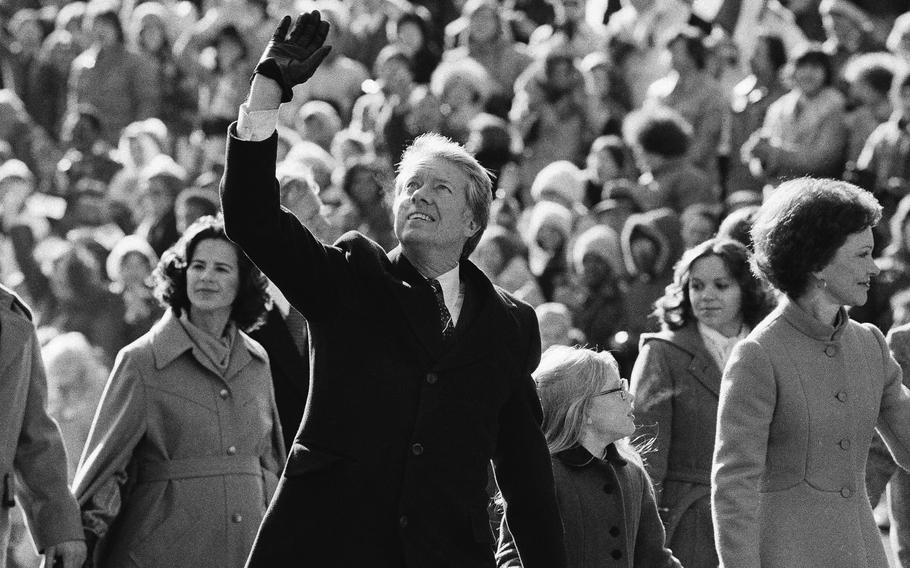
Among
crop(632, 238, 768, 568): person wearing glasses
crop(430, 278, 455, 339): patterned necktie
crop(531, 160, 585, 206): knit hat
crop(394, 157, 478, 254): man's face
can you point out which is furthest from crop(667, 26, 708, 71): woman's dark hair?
crop(430, 278, 455, 339): patterned necktie

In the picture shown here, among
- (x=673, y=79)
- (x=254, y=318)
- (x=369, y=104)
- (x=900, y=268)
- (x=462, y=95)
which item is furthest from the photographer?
(x=369, y=104)

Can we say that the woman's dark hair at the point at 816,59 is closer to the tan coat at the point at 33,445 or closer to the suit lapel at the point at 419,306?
the tan coat at the point at 33,445

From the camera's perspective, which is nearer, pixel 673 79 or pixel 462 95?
pixel 673 79

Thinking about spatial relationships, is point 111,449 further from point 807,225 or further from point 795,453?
point 807,225

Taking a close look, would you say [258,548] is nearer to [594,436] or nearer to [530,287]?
[594,436]

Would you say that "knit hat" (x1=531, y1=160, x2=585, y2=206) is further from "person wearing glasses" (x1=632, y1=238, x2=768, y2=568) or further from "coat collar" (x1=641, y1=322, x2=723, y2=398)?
"coat collar" (x1=641, y1=322, x2=723, y2=398)

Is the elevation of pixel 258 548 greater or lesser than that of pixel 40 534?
greater

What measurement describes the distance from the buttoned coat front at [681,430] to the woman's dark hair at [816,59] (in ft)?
16.6

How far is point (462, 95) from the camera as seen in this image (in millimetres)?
14609

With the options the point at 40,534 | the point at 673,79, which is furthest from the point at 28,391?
the point at 673,79

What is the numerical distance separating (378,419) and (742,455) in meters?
1.21

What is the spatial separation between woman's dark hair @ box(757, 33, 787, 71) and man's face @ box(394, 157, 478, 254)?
8586mm

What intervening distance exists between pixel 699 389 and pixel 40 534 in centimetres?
255

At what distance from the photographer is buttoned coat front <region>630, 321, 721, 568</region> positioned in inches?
271
